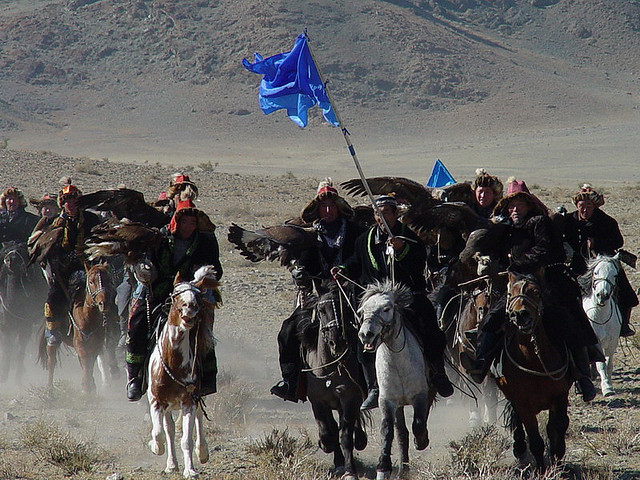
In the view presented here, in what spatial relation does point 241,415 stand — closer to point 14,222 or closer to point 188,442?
point 188,442

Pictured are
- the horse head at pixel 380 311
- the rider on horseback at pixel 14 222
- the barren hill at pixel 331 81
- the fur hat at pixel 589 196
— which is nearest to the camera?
the horse head at pixel 380 311

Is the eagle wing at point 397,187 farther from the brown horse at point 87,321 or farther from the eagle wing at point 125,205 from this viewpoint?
the brown horse at point 87,321

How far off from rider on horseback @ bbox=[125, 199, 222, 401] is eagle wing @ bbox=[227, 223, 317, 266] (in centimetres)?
31

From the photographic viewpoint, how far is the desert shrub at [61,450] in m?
8.66

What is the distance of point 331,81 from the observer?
3349 inches

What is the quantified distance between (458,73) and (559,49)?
57.2 feet

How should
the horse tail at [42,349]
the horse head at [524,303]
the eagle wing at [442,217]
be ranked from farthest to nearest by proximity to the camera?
the horse tail at [42,349] → the eagle wing at [442,217] → the horse head at [524,303]

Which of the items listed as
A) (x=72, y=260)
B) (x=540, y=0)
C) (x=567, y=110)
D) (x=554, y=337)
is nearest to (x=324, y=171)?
(x=567, y=110)

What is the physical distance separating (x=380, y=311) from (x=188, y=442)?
1.86m

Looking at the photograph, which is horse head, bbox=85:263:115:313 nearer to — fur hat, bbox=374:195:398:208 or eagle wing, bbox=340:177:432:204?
eagle wing, bbox=340:177:432:204

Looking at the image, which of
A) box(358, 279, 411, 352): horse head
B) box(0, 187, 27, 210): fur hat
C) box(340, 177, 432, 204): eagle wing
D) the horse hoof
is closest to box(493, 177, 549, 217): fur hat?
box(340, 177, 432, 204): eagle wing

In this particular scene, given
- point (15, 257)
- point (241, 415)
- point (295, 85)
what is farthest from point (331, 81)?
point (295, 85)

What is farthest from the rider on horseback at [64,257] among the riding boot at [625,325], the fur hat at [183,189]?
the riding boot at [625,325]

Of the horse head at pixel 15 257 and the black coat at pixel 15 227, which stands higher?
the black coat at pixel 15 227
